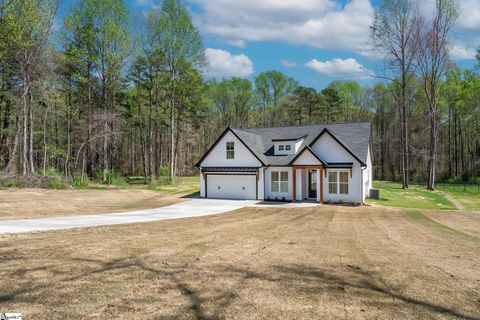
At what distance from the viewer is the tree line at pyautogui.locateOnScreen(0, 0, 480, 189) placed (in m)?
26.5

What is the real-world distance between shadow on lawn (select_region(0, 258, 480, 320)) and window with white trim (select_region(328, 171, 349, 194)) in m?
16.5

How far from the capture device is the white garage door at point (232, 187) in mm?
25094

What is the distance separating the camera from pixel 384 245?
9047mm

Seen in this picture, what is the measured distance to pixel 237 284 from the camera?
5324 millimetres

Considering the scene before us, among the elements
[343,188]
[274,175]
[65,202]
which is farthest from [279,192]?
[65,202]

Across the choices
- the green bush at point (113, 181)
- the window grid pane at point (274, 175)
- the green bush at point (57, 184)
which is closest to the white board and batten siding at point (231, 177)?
the window grid pane at point (274, 175)

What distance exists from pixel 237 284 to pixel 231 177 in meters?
20.5

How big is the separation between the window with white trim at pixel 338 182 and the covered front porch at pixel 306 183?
722 millimetres

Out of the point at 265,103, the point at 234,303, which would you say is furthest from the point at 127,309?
the point at 265,103

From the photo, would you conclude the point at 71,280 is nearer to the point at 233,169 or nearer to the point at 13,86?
the point at 233,169

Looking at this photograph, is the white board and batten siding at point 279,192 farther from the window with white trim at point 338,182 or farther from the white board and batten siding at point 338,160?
the window with white trim at point 338,182

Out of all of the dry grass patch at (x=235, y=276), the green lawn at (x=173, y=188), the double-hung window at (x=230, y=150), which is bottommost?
the green lawn at (x=173, y=188)

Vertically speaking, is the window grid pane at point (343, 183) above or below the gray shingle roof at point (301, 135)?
below

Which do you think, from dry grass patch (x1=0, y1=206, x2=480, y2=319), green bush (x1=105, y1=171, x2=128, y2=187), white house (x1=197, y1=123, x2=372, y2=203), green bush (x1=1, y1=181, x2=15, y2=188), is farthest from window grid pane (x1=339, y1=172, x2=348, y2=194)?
green bush (x1=1, y1=181, x2=15, y2=188)
